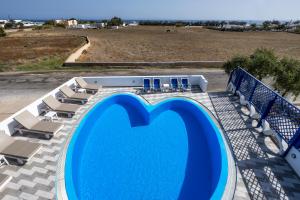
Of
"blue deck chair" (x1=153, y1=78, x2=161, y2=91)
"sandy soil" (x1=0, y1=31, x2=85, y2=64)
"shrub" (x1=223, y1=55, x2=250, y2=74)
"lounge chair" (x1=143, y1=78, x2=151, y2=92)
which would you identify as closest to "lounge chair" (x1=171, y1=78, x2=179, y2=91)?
"blue deck chair" (x1=153, y1=78, x2=161, y2=91)

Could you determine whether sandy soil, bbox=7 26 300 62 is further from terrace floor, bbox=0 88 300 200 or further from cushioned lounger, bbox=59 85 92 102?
terrace floor, bbox=0 88 300 200

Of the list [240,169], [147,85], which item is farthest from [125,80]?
[240,169]

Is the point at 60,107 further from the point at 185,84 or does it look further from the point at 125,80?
the point at 185,84

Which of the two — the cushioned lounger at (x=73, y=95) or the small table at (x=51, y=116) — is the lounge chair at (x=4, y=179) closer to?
the small table at (x=51, y=116)

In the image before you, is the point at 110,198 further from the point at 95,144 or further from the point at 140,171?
the point at 95,144

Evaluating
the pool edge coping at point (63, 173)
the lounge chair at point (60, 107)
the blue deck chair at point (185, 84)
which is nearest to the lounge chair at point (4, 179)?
the pool edge coping at point (63, 173)

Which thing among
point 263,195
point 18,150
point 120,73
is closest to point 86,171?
point 18,150
